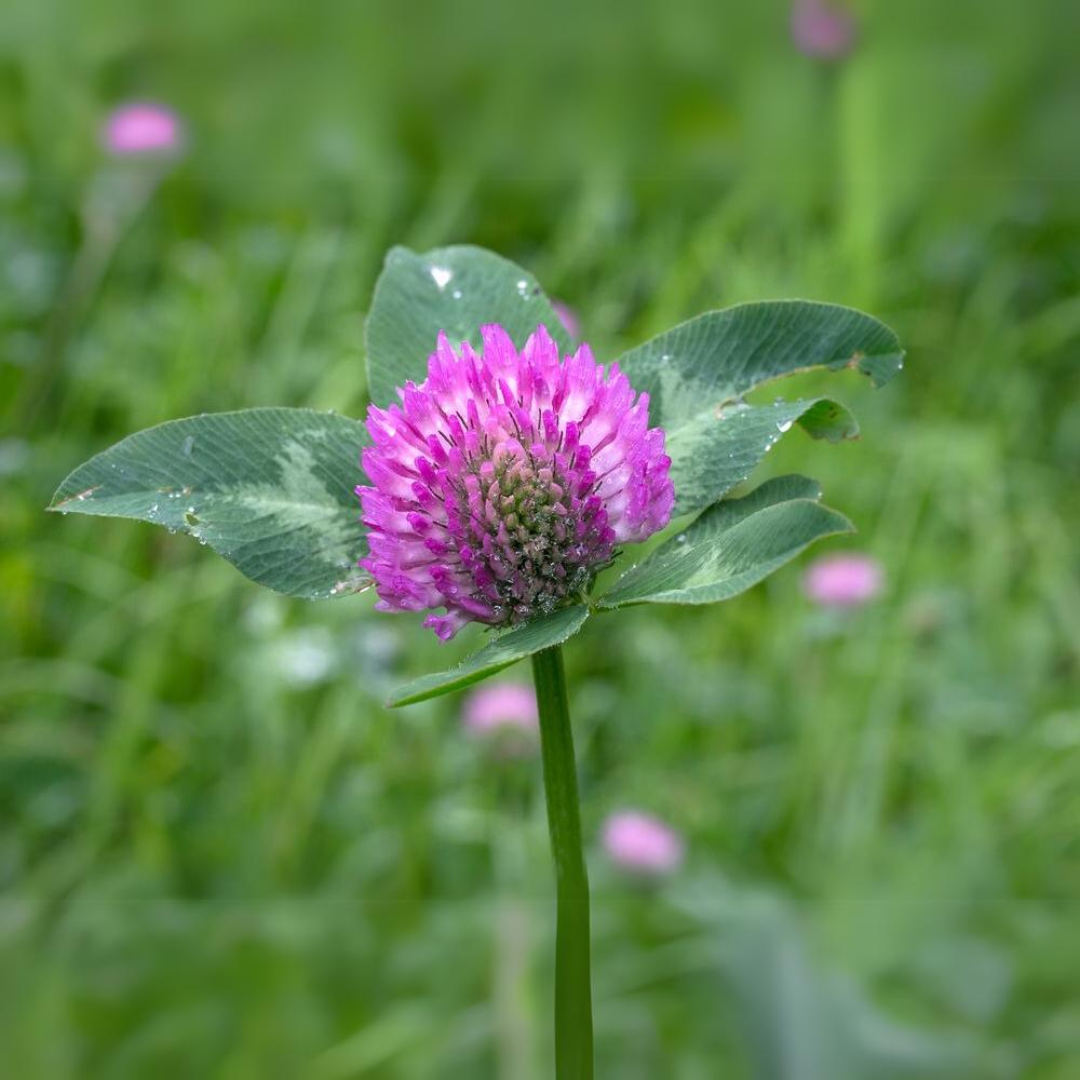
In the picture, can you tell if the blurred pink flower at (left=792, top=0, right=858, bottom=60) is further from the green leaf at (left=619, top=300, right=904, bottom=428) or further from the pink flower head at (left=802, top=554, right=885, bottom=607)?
the green leaf at (left=619, top=300, right=904, bottom=428)

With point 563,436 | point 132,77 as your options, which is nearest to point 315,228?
point 132,77

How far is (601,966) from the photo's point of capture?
0.78m

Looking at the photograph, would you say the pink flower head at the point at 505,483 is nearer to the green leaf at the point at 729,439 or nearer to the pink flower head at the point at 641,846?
the green leaf at the point at 729,439

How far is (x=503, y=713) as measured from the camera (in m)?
0.92

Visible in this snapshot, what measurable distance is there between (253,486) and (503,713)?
0.73m

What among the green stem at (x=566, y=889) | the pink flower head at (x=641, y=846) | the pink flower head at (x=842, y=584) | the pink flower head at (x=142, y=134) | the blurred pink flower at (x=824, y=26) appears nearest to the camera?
the green stem at (x=566, y=889)

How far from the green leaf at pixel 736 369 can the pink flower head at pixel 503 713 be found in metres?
0.69

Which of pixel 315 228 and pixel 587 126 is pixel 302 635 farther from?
pixel 587 126

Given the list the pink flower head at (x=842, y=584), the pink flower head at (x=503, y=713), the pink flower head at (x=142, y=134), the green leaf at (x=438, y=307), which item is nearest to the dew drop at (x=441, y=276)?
the green leaf at (x=438, y=307)

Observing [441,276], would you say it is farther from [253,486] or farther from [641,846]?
[641,846]

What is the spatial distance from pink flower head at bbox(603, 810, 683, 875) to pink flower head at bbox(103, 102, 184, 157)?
3.09ft

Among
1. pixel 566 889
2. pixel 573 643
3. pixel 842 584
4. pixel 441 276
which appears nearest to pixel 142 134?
pixel 573 643

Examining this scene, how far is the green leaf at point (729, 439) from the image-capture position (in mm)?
191

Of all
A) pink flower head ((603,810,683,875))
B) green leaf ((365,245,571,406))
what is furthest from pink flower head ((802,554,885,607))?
green leaf ((365,245,571,406))
